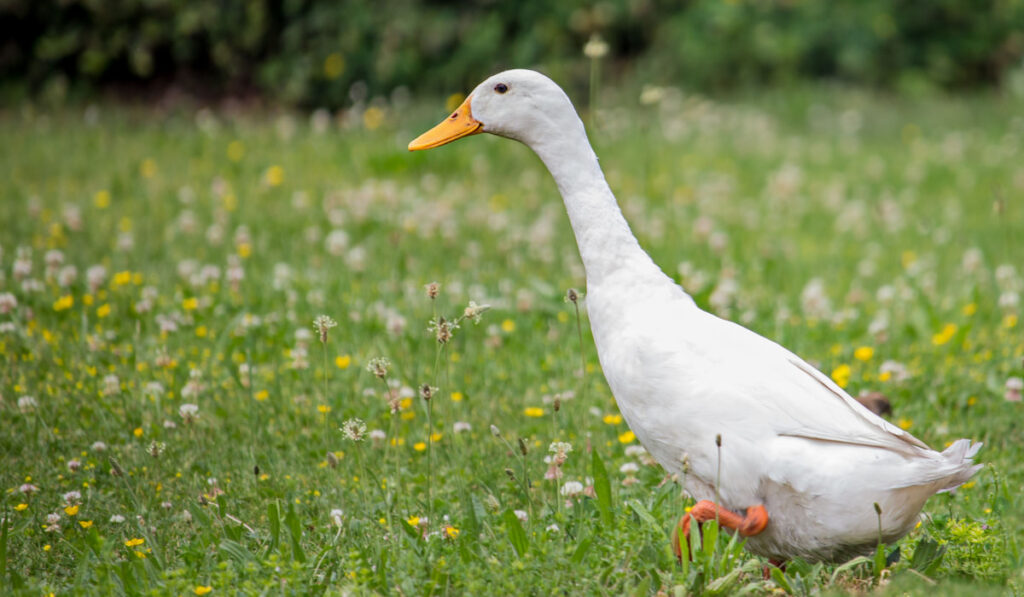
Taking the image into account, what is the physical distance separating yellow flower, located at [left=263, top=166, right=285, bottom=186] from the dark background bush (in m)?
2.53

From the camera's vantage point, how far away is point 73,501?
9.93 ft

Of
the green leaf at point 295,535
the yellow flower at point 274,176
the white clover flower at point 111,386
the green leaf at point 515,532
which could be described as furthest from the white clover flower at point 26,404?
the yellow flower at point 274,176

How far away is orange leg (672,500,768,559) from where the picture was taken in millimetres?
A: 2547

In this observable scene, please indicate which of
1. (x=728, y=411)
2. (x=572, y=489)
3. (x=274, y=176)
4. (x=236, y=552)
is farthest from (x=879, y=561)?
(x=274, y=176)

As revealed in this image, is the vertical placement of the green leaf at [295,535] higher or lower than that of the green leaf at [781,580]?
higher

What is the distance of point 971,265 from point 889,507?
300cm

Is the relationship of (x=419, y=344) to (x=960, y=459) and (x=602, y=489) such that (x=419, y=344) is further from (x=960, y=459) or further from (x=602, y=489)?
(x=960, y=459)

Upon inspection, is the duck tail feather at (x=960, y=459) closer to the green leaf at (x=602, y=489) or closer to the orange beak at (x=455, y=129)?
the green leaf at (x=602, y=489)

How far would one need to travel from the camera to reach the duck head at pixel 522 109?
2.88 meters

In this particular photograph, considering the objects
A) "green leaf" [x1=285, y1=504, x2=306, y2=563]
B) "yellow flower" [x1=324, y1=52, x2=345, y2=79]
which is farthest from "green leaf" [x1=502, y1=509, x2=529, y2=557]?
"yellow flower" [x1=324, y1=52, x2=345, y2=79]

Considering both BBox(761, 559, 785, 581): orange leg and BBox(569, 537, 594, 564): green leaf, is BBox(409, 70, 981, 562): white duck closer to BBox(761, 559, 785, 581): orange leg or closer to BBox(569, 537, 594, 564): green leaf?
BBox(761, 559, 785, 581): orange leg

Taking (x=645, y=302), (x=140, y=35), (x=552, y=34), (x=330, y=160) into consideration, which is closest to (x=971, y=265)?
(x=645, y=302)

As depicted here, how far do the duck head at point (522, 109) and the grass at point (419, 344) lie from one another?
0.60 m

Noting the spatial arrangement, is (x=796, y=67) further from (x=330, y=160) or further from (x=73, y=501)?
(x=73, y=501)
